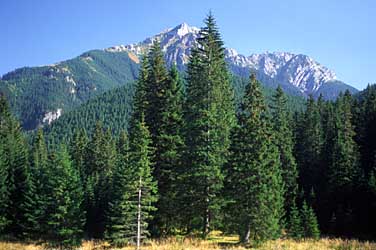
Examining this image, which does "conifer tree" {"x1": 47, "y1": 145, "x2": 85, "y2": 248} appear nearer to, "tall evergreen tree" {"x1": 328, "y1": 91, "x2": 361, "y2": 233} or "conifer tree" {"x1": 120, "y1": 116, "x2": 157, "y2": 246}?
"conifer tree" {"x1": 120, "y1": 116, "x2": 157, "y2": 246}

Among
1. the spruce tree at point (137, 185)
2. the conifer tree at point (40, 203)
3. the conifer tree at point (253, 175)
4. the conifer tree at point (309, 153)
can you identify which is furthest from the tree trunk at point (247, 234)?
the conifer tree at point (309, 153)

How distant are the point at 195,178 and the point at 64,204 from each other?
16.1 m

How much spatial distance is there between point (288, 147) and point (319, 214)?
1045cm

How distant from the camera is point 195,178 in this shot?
2728 cm

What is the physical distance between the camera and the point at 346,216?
50.3 meters

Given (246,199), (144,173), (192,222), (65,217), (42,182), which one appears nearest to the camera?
(246,199)

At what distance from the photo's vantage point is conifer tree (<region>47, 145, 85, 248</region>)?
36.4 m

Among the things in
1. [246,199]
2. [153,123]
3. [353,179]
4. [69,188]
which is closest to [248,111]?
[246,199]

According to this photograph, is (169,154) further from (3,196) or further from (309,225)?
(3,196)

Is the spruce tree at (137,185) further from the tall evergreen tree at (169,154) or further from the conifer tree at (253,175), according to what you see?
the conifer tree at (253,175)

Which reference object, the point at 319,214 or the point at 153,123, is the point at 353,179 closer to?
the point at 319,214

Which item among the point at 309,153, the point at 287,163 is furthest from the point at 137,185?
the point at 309,153

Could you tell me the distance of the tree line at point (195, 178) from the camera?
25.5 meters

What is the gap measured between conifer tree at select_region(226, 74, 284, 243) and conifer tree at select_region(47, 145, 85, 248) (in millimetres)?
17575
